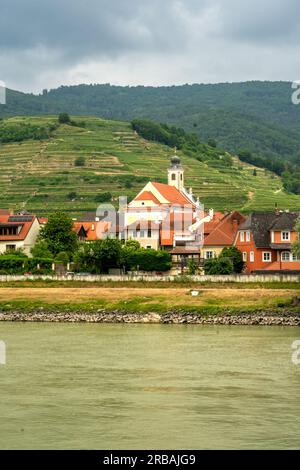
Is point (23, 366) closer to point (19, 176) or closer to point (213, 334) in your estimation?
point (213, 334)

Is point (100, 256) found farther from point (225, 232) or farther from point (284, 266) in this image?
point (284, 266)

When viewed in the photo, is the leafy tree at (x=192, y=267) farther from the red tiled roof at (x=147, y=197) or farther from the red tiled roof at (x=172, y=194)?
the red tiled roof at (x=172, y=194)

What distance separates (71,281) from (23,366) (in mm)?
25724

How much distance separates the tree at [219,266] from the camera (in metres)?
67.4

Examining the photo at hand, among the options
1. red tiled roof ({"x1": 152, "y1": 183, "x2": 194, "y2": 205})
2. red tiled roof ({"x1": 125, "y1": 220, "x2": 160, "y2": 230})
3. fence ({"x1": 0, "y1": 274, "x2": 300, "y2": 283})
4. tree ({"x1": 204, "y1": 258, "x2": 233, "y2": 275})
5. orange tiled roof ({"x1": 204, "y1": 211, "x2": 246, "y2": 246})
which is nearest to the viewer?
fence ({"x1": 0, "y1": 274, "x2": 300, "y2": 283})

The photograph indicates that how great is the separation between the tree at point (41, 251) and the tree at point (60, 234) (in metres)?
0.60

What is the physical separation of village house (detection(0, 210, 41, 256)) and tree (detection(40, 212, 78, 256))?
109 cm

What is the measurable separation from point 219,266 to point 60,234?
1538 cm

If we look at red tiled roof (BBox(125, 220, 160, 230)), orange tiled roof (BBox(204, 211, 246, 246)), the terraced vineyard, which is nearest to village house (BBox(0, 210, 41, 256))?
red tiled roof (BBox(125, 220, 160, 230))

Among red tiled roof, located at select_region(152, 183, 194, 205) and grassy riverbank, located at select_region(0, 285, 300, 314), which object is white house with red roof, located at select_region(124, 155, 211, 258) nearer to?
red tiled roof, located at select_region(152, 183, 194, 205)

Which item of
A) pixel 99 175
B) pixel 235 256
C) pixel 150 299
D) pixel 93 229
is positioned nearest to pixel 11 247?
pixel 93 229

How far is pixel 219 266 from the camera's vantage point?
6775cm

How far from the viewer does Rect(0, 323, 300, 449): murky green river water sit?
27750mm

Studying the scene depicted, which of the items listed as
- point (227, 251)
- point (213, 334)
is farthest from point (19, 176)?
point (213, 334)
